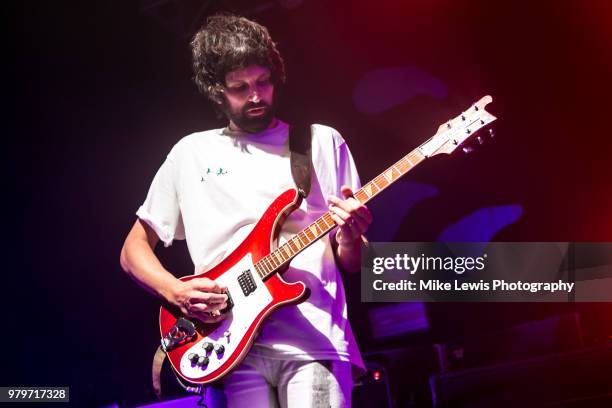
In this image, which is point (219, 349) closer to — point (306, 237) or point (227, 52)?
point (306, 237)

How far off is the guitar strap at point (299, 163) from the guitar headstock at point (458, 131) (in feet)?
1.41

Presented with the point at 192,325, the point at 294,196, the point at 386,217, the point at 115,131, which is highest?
the point at 115,131

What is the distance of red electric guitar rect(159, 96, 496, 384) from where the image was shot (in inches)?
72.4

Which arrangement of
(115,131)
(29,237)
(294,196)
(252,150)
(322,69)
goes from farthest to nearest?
1. (322,69)
2. (115,131)
3. (29,237)
4. (252,150)
5. (294,196)

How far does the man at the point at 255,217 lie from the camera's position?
1779mm

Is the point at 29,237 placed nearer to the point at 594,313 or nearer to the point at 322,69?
the point at 322,69

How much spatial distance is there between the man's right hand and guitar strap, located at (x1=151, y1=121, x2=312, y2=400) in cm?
24

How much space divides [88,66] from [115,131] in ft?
1.57

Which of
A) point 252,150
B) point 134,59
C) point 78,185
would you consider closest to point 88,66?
point 134,59

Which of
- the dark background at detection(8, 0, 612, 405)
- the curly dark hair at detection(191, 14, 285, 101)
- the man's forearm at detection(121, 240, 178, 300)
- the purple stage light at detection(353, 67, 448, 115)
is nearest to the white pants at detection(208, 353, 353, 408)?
the man's forearm at detection(121, 240, 178, 300)

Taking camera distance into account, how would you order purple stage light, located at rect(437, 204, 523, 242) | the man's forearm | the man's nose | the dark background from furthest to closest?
purple stage light, located at rect(437, 204, 523, 242) → the dark background → the man's nose → the man's forearm

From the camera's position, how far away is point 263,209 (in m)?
2.02

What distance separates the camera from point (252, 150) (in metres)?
2.15

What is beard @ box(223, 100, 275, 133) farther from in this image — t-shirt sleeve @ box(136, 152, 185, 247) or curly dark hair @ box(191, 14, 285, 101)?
t-shirt sleeve @ box(136, 152, 185, 247)
